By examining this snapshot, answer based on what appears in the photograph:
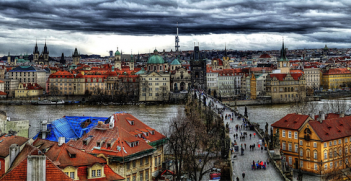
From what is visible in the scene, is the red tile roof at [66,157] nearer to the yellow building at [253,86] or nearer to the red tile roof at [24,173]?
the red tile roof at [24,173]

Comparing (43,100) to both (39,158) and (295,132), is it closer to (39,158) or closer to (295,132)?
(295,132)

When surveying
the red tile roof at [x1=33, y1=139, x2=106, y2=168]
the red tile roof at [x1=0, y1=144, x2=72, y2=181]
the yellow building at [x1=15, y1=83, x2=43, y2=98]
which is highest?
the red tile roof at [x1=0, y1=144, x2=72, y2=181]

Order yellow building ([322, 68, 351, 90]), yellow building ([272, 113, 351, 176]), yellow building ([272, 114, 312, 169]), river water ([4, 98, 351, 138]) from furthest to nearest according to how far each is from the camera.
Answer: yellow building ([322, 68, 351, 90]) → river water ([4, 98, 351, 138]) → yellow building ([272, 114, 312, 169]) → yellow building ([272, 113, 351, 176])

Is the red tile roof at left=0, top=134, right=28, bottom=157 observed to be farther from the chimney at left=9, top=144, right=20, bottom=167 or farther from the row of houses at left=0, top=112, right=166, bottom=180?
the chimney at left=9, top=144, right=20, bottom=167

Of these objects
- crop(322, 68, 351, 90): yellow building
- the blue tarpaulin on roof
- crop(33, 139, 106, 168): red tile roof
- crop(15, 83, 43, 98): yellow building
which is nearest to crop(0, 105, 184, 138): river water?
the blue tarpaulin on roof

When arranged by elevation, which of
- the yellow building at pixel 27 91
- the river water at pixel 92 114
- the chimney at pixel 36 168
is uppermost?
the chimney at pixel 36 168

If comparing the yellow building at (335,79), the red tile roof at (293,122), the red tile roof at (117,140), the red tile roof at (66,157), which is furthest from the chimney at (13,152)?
the yellow building at (335,79)
